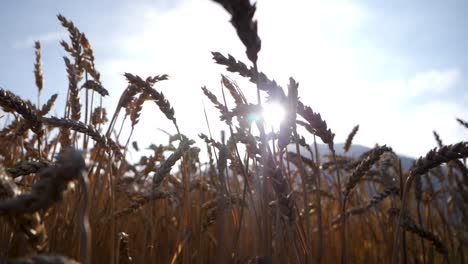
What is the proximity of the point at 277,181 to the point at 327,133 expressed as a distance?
0.34 metres

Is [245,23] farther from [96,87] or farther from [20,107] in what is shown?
[96,87]

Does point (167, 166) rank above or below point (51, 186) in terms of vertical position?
above

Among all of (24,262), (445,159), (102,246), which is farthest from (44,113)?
(445,159)

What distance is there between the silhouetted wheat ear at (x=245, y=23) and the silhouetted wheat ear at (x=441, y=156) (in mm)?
698

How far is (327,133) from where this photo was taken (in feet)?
4.19

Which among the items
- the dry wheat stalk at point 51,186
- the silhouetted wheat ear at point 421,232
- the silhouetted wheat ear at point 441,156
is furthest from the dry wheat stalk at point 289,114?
the silhouetted wheat ear at point 421,232

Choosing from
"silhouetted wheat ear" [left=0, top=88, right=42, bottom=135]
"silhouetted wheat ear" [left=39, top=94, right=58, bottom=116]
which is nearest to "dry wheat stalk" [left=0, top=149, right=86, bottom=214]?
"silhouetted wheat ear" [left=0, top=88, right=42, bottom=135]

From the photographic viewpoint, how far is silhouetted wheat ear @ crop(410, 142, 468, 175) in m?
1.16

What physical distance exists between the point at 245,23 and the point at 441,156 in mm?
818

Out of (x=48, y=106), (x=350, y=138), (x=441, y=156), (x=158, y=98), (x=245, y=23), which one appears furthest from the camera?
(x=350, y=138)

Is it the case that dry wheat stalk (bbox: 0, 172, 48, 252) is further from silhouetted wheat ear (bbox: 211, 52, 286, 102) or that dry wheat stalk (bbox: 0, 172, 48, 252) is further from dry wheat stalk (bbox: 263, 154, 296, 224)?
silhouetted wheat ear (bbox: 211, 52, 286, 102)

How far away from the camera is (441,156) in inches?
46.8

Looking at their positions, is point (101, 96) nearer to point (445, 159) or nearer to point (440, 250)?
point (445, 159)

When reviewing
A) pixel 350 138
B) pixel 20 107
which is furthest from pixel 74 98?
pixel 350 138
